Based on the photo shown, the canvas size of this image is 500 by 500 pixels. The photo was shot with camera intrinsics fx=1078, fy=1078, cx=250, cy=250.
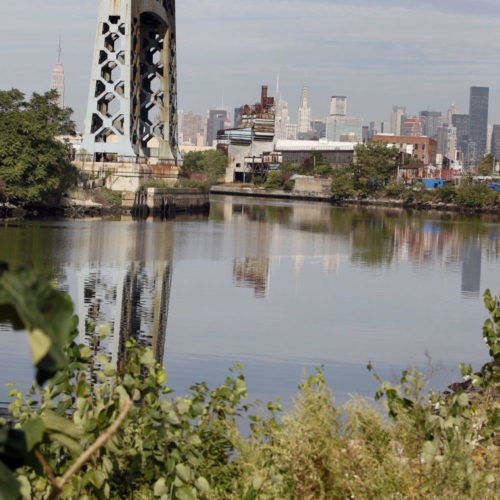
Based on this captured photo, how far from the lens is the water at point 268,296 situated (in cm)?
1811

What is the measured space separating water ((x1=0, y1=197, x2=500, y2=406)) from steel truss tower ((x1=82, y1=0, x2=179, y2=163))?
34.2 ft

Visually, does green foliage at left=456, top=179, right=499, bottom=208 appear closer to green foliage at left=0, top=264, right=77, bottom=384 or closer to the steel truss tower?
the steel truss tower

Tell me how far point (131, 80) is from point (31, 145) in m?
11.7

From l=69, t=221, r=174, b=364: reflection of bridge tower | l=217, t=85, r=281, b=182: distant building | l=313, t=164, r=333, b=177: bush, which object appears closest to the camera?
l=69, t=221, r=174, b=364: reflection of bridge tower

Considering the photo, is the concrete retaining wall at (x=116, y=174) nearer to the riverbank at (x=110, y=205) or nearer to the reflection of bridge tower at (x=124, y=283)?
the riverbank at (x=110, y=205)

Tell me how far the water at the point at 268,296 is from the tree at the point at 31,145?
2630 mm

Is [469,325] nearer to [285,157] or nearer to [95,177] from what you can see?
[95,177]

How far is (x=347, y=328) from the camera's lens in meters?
23.1

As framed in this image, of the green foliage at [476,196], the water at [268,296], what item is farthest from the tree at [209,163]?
the water at [268,296]

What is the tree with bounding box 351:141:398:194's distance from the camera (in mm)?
117438

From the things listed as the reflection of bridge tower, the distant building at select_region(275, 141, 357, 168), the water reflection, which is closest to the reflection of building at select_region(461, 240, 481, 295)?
the water reflection

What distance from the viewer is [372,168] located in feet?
387

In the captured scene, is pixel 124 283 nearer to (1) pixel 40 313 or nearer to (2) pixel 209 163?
(1) pixel 40 313

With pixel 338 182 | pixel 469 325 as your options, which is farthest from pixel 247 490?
pixel 338 182
